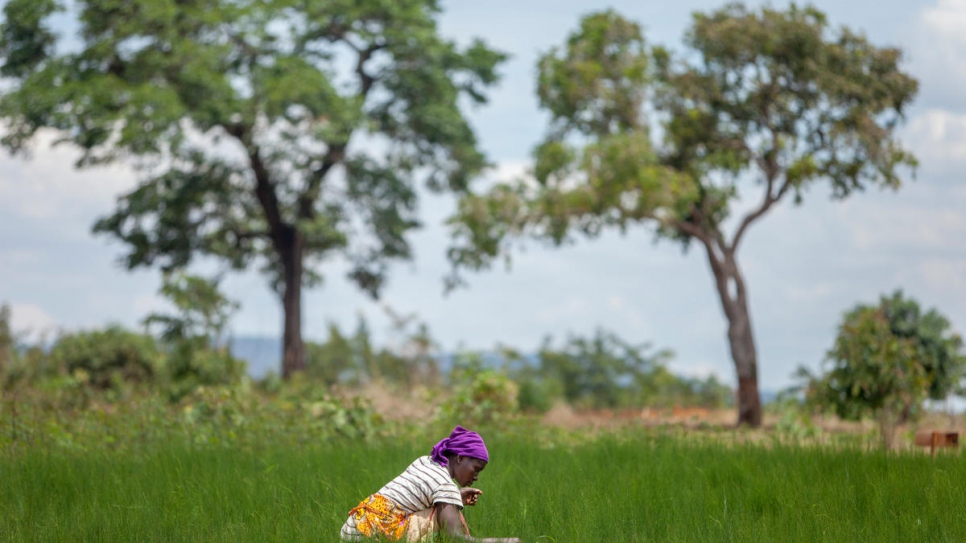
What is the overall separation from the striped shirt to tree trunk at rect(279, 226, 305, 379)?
1997 centimetres

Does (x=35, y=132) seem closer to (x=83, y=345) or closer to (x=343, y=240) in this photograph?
(x=83, y=345)

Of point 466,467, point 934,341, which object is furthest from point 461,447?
point 934,341

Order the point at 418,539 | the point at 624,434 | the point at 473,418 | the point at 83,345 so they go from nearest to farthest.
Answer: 1. the point at 418,539
2. the point at 624,434
3. the point at 473,418
4. the point at 83,345

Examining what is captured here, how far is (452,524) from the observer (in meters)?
5.35

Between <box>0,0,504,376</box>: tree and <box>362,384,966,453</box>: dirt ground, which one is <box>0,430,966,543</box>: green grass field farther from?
<box>0,0,504,376</box>: tree

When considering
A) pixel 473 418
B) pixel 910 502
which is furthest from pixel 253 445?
pixel 910 502

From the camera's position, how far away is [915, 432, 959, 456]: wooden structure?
29.8 feet

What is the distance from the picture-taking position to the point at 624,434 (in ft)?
36.2

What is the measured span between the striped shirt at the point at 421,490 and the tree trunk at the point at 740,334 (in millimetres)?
14179

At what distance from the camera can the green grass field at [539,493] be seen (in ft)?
19.9

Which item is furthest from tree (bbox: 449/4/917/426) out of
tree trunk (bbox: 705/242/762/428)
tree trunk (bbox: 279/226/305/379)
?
tree trunk (bbox: 279/226/305/379)

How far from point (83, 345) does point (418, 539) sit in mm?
18584

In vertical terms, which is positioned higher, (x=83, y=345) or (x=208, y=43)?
(x=208, y=43)

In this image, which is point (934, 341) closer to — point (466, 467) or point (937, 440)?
point (937, 440)
